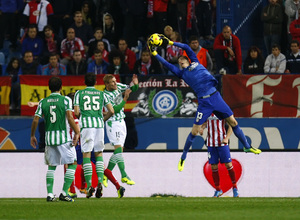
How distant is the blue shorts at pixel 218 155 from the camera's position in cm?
1501

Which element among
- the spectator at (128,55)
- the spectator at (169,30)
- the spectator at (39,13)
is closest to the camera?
the spectator at (169,30)

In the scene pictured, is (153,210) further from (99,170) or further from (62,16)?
(62,16)

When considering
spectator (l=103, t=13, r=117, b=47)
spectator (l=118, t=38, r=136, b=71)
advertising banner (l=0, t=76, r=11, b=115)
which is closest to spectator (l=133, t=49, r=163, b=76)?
spectator (l=118, t=38, r=136, b=71)

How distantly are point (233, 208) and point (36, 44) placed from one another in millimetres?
9921

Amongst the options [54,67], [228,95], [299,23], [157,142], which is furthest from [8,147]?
[299,23]

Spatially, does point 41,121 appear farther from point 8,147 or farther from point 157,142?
point 157,142

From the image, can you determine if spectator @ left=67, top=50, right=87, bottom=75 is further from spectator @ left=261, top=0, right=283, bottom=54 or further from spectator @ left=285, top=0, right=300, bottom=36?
spectator @ left=285, top=0, right=300, bottom=36

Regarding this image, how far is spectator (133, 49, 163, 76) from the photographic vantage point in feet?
59.7

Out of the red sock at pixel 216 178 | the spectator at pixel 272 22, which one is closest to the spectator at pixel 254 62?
the spectator at pixel 272 22

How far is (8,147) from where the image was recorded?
17.6m

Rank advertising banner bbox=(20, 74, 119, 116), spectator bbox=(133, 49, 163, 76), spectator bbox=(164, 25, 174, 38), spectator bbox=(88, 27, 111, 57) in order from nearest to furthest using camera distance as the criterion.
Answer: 1. advertising banner bbox=(20, 74, 119, 116)
2. spectator bbox=(133, 49, 163, 76)
3. spectator bbox=(164, 25, 174, 38)
4. spectator bbox=(88, 27, 111, 57)

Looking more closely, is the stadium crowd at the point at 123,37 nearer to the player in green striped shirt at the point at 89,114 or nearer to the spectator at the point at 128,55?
the spectator at the point at 128,55

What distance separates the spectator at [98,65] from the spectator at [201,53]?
2.03 metres

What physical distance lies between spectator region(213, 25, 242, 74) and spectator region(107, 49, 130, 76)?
7.11 feet
